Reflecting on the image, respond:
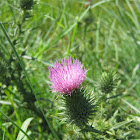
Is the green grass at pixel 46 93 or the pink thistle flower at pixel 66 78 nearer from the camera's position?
the pink thistle flower at pixel 66 78

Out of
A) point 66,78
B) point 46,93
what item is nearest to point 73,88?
point 66,78

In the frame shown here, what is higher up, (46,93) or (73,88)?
(73,88)

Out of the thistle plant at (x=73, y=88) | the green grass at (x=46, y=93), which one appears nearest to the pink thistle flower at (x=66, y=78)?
the thistle plant at (x=73, y=88)

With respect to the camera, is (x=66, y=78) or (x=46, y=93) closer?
(x=66, y=78)

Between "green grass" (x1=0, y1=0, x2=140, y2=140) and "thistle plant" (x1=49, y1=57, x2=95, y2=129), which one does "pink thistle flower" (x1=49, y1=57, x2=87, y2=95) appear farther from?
"green grass" (x1=0, y1=0, x2=140, y2=140)

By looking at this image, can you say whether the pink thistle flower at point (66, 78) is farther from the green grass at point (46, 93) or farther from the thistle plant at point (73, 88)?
the green grass at point (46, 93)

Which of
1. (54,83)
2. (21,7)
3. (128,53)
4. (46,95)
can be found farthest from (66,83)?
(128,53)

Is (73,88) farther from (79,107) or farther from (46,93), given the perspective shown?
(46,93)

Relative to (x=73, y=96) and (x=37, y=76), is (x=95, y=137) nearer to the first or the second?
(x=73, y=96)

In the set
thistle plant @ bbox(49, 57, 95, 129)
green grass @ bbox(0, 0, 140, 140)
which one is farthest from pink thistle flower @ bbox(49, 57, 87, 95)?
green grass @ bbox(0, 0, 140, 140)
